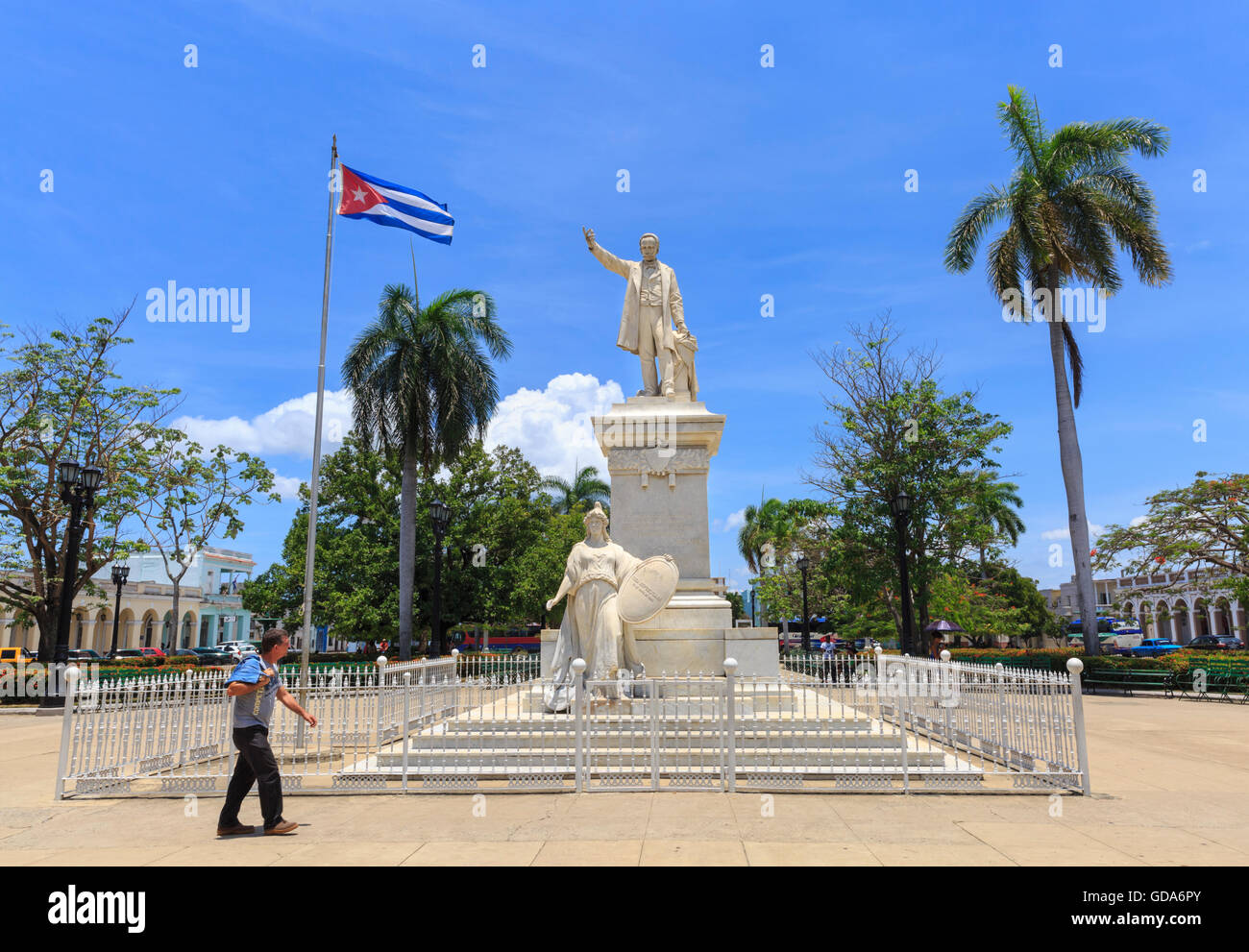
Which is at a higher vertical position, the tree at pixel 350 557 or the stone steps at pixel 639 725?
the tree at pixel 350 557

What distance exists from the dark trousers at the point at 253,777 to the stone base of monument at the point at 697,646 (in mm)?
4879

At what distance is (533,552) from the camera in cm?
3325

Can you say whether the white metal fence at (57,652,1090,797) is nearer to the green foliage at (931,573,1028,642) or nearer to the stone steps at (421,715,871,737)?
the stone steps at (421,715,871,737)

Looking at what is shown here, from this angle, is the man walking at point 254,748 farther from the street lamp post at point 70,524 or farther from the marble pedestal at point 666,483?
the street lamp post at point 70,524

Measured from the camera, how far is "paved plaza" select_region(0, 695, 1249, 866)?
5.83 meters

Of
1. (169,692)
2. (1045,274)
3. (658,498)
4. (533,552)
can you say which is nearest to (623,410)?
(658,498)

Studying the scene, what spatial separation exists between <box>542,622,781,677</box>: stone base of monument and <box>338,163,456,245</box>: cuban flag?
8695mm

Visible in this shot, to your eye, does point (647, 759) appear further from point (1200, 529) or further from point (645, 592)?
point (1200, 529)

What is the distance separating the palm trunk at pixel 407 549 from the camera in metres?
26.8

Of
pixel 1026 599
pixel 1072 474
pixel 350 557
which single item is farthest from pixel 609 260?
pixel 1026 599

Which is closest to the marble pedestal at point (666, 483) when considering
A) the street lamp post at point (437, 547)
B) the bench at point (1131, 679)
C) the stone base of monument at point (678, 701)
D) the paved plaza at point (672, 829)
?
the stone base of monument at point (678, 701)

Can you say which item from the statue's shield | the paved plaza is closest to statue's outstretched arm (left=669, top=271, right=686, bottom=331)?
the statue's shield

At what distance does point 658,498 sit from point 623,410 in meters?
1.58

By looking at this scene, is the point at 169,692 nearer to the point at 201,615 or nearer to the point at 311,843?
the point at 311,843
